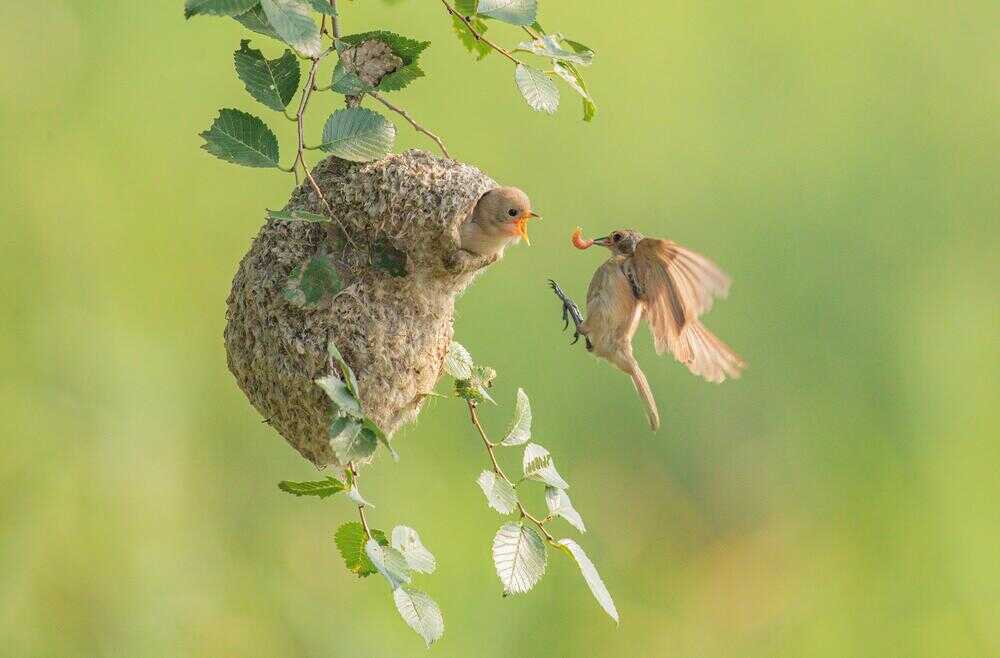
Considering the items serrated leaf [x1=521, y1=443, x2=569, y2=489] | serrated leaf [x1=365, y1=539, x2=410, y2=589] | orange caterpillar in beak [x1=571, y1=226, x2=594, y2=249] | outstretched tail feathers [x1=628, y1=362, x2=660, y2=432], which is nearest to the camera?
serrated leaf [x1=365, y1=539, x2=410, y2=589]

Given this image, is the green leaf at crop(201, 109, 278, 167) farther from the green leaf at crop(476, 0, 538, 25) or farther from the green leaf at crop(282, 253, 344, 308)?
the green leaf at crop(476, 0, 538, 25)

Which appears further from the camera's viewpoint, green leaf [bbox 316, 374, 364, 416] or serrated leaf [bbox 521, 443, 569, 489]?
serrated leaf [bbox 521, 443, 569, 489]

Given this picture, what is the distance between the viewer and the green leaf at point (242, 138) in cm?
146

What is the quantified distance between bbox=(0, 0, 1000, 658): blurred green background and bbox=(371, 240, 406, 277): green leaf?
1926mm

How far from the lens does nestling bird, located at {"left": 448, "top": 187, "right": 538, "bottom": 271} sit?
67.3 inches

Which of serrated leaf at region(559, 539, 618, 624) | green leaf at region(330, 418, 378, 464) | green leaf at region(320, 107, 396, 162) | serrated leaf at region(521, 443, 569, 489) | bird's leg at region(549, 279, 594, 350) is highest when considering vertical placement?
green leaf at region(320, 107, 396, 162)

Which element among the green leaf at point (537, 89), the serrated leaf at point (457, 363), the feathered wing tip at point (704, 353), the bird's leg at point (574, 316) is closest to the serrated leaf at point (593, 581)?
the serrated leaf at point (457, 363)

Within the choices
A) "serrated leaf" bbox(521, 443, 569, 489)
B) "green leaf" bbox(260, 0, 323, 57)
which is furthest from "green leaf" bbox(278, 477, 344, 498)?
"green leaf" bbox(260, 0, 323, 57)

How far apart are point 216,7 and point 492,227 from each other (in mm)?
599

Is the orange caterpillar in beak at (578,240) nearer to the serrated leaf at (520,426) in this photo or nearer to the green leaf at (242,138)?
the serrated leaf at (520,426)

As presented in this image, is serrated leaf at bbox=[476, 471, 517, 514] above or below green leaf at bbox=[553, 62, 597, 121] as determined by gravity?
below

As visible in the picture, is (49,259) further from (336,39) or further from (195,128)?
(336,39)

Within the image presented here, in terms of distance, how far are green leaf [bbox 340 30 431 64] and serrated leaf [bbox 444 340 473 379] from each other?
19.5 inches

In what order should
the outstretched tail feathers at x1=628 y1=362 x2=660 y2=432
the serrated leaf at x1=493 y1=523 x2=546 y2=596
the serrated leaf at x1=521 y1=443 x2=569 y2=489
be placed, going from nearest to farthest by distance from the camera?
1. the serrated leaf at x1=493 y1=523 x2=546 y2=596
2. the serrated leaf at x1=521 y1=443 x2=569 y2=489
3. the outstretched tail feathers at x1=628 y1=362 x2=660 y2=432
